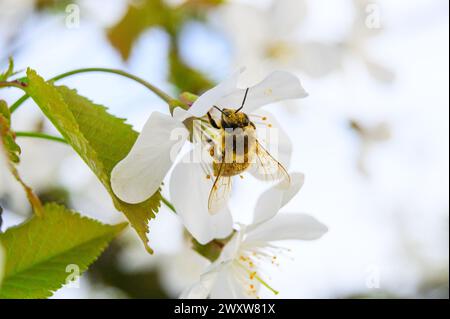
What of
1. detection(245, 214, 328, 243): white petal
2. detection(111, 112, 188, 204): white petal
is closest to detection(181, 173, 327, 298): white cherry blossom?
detection(245, 214, 328, 243): white petal

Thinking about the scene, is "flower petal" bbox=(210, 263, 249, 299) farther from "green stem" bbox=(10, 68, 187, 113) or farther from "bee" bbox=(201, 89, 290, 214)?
"green stem" bbox=(10, 68, 187, 113)

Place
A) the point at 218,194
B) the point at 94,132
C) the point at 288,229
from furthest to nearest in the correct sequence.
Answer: the point at 288,229
the point at 218,194
the point at 94,132

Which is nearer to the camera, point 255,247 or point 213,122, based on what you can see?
point 213,122

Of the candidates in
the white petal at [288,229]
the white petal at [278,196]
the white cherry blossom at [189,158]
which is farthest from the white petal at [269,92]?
the white petal at [288,229]

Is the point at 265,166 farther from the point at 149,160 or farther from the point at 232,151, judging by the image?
the point at 149,160

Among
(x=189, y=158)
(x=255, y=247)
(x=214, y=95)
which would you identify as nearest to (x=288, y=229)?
(x=255, y=247)

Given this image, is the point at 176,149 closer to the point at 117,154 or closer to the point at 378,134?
the point at 117,154

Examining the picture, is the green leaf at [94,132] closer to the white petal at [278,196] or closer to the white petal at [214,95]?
the white petal at [214,95]
